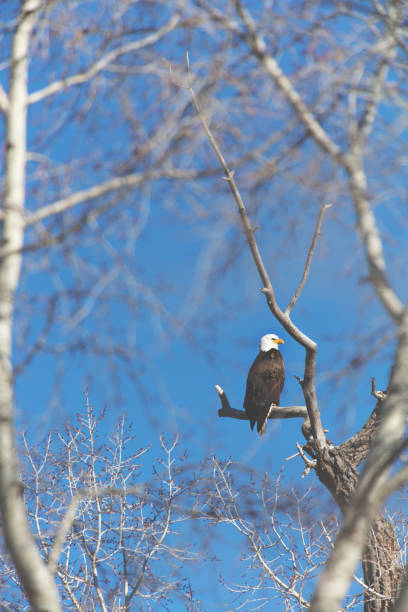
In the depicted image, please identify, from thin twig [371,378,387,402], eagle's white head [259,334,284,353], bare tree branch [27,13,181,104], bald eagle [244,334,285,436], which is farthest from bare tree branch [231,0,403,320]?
eagle's white head [259,334,284,353]

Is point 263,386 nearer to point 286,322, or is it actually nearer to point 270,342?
point 270,342

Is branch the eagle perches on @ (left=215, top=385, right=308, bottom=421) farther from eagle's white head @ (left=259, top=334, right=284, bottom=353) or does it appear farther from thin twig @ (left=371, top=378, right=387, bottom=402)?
eagle's white head @ (left=259, top=334, right=284, bottom=353)

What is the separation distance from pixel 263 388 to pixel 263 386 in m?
→ 0.05

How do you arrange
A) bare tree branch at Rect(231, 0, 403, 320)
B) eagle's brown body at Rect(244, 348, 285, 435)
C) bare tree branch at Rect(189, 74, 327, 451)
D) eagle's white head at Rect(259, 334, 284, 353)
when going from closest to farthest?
bare tree branch at Rect(231, 0, 403, 320) < bare tree branch at Rect(189, 74, 327, 451) < eagle's brown body at Rect(244, 348, 285, 435) < eagle's white head at Rect(259, 334, 284, 353)

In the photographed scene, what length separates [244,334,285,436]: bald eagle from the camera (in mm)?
8359

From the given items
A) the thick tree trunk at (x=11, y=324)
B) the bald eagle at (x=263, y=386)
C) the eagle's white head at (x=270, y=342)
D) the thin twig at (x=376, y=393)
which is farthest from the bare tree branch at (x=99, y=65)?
the eagle's white head at (x=270, y=342)

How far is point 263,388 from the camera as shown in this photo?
8.52 metres

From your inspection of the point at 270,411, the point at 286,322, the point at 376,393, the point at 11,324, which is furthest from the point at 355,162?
the point at 270,411

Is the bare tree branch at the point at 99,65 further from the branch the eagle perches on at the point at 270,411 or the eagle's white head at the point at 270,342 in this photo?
the eagle's white head at the point at 270,342

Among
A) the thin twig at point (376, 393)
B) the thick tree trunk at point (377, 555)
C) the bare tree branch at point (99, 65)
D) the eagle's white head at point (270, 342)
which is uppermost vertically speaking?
the eagle's white head at point (270, 342)

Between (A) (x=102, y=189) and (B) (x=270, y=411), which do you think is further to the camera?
(B) (x=270, y=411)

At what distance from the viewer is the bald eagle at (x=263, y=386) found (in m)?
8.36

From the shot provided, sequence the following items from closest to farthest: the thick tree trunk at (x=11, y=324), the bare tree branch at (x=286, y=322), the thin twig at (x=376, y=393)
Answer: the thick tree trunk at (x=11, y=324) → the bare tree branch at (x=286, y=322) → the thin twig at (x=376, y=393)

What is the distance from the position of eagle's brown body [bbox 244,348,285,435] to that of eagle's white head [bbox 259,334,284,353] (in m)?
0.86
